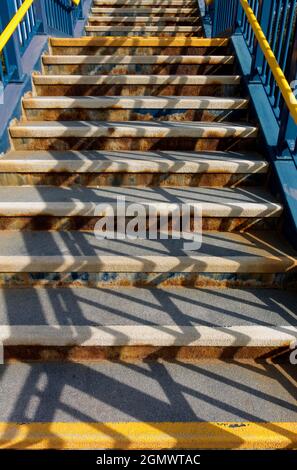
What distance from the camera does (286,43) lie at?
8.75ft

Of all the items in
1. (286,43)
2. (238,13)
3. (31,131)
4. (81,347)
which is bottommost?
(81,347)

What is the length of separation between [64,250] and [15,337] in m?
0.58

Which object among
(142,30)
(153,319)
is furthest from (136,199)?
(142,30)

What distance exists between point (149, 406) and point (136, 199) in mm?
1274

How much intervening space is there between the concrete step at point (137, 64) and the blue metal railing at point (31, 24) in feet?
1.18

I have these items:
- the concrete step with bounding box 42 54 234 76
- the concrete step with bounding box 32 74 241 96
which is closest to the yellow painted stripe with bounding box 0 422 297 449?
the concrete step with bounding box 32 74 241 96

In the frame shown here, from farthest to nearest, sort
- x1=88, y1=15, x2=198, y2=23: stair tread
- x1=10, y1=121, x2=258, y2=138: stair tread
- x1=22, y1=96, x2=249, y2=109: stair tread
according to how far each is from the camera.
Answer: x1=88, y1=15, x2=198, y2=23: stair tread < x1=22, y1=96, x2=249, y2=109: stair tread < x1=10, y1=121, x2=258, y2=138: stair tread

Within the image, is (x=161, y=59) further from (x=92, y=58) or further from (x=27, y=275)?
(x=27, y=275)

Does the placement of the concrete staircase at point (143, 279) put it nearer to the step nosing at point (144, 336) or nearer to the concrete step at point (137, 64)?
the step nosing at point (144, 336)

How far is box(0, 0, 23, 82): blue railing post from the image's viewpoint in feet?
9.99

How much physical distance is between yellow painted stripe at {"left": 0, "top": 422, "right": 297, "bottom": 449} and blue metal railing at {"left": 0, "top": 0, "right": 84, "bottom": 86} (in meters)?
2.70

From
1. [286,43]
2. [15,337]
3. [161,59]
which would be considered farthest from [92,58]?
[15,337]

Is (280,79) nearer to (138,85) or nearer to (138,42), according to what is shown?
(138,85)

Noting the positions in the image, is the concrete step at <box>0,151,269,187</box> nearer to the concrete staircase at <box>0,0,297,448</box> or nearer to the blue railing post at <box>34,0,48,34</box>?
the concrete staircase at <box>0,0,297,448</box>
